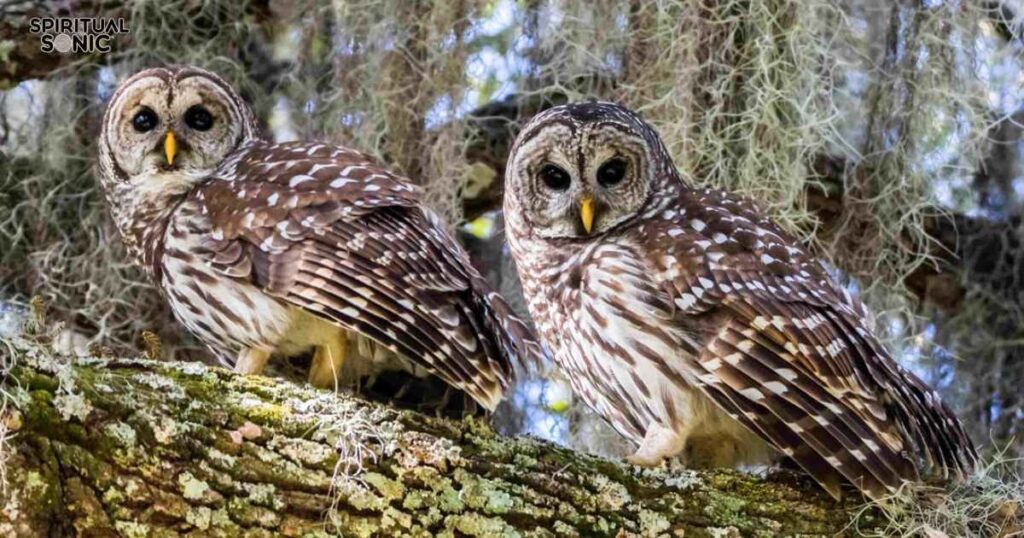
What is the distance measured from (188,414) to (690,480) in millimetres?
1092

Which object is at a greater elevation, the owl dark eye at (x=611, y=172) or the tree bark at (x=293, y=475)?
the owl dark eye at (x=611, y=172)

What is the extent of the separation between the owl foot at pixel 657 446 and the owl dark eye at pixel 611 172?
2.25ft

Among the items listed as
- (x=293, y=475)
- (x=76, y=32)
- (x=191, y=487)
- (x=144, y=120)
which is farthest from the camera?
(x=76, y=32)

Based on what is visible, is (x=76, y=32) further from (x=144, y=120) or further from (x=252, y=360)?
(x=252, y=360)

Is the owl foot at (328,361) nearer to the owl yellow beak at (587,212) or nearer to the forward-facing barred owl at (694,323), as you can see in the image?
the forward-facing barred owl at (694,323)

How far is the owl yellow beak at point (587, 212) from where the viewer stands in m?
4.25

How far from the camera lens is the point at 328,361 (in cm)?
434

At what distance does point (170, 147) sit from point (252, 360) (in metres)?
0.67

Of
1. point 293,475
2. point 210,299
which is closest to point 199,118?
point 210,299

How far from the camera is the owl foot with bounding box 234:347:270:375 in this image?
434 cm

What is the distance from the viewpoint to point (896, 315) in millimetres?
5793

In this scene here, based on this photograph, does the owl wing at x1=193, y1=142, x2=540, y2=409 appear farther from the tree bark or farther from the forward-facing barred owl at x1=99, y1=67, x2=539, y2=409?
the tree bark

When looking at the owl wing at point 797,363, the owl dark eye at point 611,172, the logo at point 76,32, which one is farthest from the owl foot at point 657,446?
the logo at point 76,32

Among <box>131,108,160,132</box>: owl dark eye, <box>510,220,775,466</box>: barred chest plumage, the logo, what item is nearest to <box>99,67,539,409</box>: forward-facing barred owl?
<box>131,108,160,132</box>: owl dark eye
